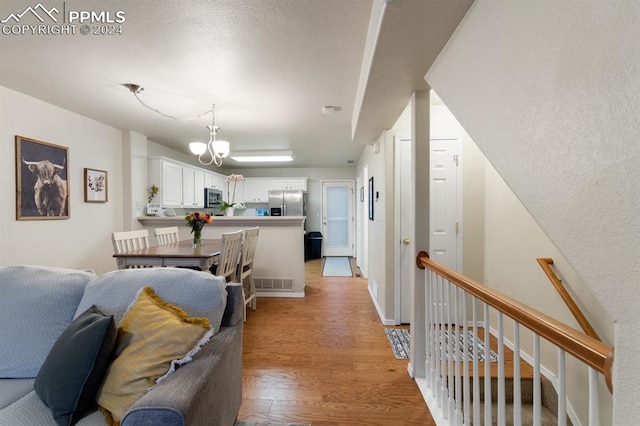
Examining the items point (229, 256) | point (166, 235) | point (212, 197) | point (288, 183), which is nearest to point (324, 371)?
point (229, 256)

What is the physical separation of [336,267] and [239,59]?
14.9 ft

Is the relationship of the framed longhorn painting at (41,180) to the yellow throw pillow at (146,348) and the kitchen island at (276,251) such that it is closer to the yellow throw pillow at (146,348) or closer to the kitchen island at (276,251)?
the kitchen island at (276,251)

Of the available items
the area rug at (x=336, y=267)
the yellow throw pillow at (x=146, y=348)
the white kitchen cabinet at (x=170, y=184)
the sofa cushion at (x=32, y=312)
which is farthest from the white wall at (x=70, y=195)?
the area rug at (x=336, y=267)

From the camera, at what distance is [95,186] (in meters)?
3.54

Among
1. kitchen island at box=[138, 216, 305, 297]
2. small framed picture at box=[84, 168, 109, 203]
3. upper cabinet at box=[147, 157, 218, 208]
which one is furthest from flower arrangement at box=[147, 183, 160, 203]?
small framed picture at box=[84, 168, 109, 203]

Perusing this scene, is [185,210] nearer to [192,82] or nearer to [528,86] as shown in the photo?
[192,82]

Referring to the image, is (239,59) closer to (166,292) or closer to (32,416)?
(166,292)

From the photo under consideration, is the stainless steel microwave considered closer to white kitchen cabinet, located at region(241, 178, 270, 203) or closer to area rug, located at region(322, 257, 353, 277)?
white kitchen cabinet, located at region(241, 178, 270, 203)

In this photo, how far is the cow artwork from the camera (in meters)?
2.84

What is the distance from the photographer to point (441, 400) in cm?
167

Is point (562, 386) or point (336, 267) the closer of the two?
→ point (562, 386)

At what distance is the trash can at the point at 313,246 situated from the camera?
22.3 feet

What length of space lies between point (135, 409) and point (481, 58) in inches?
69.7

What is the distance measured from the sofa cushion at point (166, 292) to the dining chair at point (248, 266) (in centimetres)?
188
